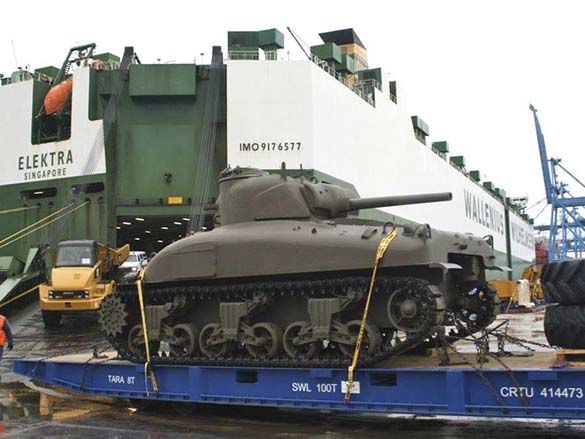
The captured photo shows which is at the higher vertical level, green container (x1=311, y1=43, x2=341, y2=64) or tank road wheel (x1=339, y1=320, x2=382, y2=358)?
green container (x1=311, y1=43, x2=341, y2=64)

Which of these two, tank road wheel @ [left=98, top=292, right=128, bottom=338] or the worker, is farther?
the worker

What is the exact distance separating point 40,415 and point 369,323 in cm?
560

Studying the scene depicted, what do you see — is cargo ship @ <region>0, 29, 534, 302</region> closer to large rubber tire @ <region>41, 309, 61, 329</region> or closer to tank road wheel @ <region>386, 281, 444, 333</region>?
large rubber tire @ <region>41, 309, 61, 329</region>

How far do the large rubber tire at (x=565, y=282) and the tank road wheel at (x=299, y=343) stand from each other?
10.6 feet

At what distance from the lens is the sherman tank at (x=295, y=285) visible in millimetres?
9562

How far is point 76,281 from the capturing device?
2264 centimetres

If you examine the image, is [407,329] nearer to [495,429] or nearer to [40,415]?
[495,429]

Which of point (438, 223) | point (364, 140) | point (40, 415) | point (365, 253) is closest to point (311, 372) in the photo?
point (365, 253)

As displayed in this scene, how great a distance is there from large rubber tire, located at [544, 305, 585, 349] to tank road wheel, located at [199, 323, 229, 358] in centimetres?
485

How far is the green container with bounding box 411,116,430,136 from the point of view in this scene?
55.9m

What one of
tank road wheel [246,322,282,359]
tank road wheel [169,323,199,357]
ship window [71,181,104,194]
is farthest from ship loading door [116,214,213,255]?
tank road wheel [246,322,282,359]

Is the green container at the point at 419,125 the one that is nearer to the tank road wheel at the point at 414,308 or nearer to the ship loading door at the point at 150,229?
the ship loading door at the point at 150,229

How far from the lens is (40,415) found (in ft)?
37.0

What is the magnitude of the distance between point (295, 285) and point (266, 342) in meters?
1.03
